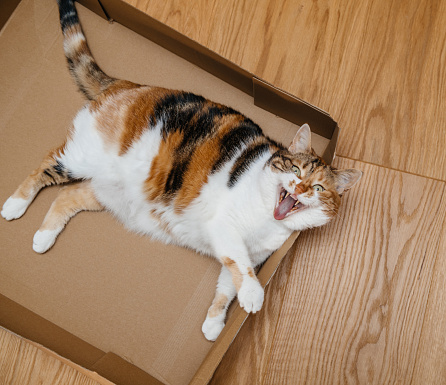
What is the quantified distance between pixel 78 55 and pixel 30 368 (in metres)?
1.17

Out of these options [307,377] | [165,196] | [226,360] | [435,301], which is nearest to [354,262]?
[435,301]

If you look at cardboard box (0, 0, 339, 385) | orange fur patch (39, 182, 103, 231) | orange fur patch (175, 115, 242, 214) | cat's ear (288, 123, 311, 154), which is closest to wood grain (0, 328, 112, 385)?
cardboard box (0, 0, 339, 385)

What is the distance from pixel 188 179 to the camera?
127 centimetres

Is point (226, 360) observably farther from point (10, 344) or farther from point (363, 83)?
point (363, 83)

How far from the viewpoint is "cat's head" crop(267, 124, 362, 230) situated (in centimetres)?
116

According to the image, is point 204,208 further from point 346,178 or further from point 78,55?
point 78,55

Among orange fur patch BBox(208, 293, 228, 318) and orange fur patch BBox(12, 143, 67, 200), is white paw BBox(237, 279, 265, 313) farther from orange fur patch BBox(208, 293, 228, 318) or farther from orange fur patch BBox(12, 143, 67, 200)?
orange fur patch BBox(12, 143, 67, 200)

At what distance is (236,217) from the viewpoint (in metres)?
1.23

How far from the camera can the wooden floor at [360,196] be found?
4.65ft

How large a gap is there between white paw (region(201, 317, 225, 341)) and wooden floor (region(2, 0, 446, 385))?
166mm

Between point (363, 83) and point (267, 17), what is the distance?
0.52m

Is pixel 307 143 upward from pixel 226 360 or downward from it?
upward

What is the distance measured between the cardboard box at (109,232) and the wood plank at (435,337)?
0.68m

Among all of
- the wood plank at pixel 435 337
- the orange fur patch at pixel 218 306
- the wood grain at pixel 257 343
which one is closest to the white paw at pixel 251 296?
the orange fur patch at pixel 218 306
